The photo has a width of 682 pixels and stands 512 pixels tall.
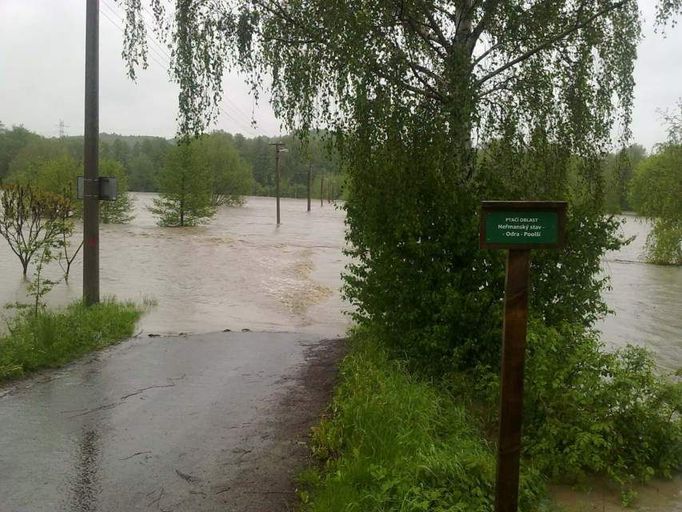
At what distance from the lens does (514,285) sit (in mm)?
3363

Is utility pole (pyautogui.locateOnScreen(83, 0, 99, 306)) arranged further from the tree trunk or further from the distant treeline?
the tree trunk


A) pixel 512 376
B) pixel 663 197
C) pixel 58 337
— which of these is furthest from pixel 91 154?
pixel 663 197

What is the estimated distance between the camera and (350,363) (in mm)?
6953

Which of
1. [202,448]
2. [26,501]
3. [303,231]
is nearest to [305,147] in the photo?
[202,448]

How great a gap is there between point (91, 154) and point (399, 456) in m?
8.52

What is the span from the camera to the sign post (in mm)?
3361

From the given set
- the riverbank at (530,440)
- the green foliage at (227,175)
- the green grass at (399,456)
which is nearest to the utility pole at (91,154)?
the green grass at (399,456)

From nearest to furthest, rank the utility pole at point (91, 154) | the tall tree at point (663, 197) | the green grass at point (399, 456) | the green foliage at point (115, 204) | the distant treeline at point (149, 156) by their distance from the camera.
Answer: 1. the green grass at point (399, 456)
2. the utility pole at point (91, 154)
3. the tall tree at point (663, 197)
4. the green foliage at point (115, 204)
5. the distant treeline at point (149, 156)

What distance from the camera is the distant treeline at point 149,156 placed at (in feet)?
161

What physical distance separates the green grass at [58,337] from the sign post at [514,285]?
5.44 meters

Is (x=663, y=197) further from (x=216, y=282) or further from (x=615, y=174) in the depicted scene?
(x=615, y=174)

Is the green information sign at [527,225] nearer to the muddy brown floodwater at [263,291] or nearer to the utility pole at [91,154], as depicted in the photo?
the muddy brown floodwater at [263,291]

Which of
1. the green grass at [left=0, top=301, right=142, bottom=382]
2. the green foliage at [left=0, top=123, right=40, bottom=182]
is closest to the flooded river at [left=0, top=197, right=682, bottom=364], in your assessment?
the green grass at [left=0, top=301, right=142, bottom=382]

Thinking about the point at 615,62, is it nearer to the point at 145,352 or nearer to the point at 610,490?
the point at 610,490
